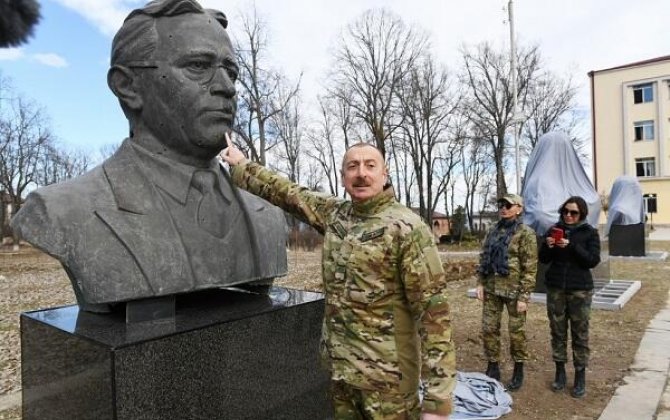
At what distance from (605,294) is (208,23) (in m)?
9.45

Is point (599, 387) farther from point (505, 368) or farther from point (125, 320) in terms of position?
point (125, 320)

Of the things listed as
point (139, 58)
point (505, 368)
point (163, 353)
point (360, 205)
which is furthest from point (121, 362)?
point (505, 368)

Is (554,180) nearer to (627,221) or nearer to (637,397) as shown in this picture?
(637,397)

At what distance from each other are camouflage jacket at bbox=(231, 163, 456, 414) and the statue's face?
3.08 ft

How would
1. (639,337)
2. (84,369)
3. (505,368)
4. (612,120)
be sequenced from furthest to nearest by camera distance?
(612,120) < (639,337) < (505,368) < (84,369)

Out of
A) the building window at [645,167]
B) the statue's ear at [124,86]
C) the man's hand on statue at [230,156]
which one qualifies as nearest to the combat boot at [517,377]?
the man's hand on statue at [230,156]

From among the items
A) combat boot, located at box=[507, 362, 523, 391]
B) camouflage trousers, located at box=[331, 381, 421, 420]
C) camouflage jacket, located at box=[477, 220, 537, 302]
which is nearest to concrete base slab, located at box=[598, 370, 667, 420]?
combat boot, located at box=[507, 362, 523, 391]

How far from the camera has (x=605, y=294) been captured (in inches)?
371

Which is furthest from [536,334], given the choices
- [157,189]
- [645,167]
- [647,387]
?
[645,167]

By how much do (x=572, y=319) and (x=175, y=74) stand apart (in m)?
4.28

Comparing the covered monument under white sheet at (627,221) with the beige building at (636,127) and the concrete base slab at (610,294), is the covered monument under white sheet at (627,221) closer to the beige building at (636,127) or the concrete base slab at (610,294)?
the concrete base slab at (610,294)

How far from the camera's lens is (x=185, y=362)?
7.77ft

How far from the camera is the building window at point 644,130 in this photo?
35.8m

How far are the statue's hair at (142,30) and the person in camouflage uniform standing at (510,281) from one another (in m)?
3.74
